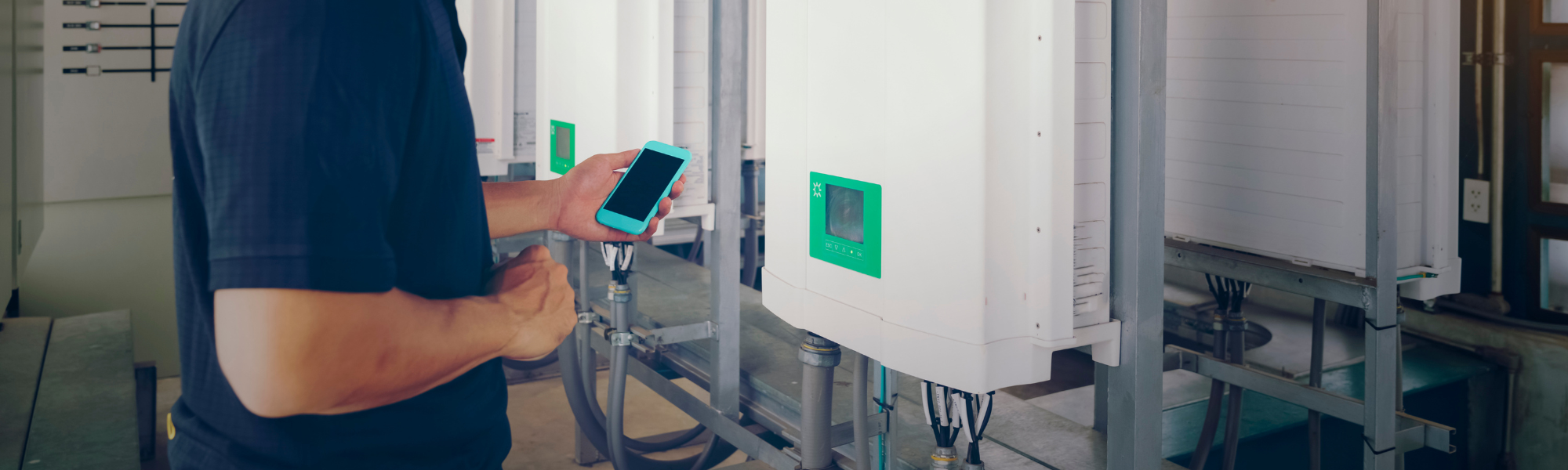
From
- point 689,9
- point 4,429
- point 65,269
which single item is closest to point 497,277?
point 689,9

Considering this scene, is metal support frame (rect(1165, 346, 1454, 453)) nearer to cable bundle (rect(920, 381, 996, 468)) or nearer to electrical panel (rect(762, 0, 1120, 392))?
cable bundle (rect(920, 381, 996, 468))

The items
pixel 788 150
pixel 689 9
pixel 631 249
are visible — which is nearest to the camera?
pixel 788 150

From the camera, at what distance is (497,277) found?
837 millimetres

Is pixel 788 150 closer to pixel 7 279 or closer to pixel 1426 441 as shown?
pixel 1426 441

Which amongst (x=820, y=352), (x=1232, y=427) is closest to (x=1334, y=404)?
(x=1232, y=427)

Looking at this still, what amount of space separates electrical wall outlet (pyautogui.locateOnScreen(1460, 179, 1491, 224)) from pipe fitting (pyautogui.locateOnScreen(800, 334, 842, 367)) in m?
2.61

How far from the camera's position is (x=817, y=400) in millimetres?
1494

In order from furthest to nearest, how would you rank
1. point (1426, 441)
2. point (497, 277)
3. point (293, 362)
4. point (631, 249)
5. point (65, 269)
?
point (65, 269) → point (631, 249) → point (1426, 441) → point (497, 277) → point (293, 362)

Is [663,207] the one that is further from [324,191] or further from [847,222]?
[324,191]

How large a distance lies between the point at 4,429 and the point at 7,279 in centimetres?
52

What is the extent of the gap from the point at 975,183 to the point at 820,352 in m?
0.50

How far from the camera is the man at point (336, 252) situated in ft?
2.03

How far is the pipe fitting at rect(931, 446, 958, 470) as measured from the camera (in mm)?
1249

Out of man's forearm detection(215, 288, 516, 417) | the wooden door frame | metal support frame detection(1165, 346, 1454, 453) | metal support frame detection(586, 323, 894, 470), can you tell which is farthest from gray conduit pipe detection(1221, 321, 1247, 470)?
man's forearm detection(215, 288, 516, 417)
